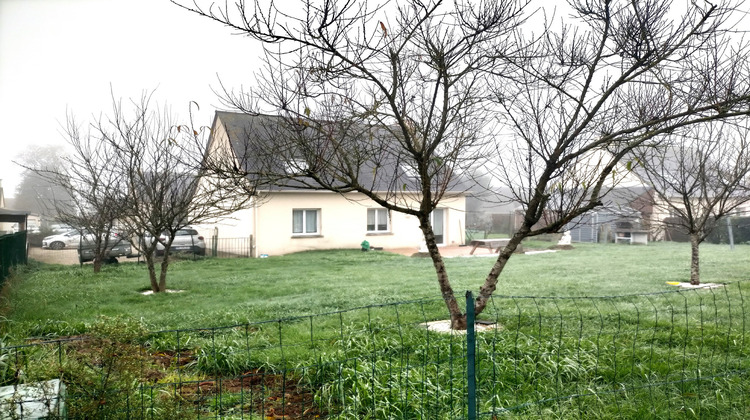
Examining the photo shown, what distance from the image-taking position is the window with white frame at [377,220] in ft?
64.8

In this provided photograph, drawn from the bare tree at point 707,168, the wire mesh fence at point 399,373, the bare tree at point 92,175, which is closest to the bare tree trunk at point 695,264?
the bare tree at point 707,168

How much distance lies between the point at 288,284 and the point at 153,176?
3.14m

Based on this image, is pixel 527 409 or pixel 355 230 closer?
pixel 527 409

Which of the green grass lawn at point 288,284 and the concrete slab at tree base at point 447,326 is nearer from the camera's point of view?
the concrete slab at tree base at point 447,326

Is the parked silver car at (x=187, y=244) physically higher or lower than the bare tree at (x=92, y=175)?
lower

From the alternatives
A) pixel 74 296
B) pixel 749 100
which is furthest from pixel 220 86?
pixel 74 296

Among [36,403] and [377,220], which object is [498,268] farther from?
[377,220]

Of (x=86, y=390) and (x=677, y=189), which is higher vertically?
(x=677, y=189)

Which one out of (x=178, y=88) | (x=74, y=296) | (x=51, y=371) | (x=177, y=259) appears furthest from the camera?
(x=177, y=259)

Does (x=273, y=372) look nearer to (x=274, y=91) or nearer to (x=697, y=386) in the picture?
(x=274, y=91)

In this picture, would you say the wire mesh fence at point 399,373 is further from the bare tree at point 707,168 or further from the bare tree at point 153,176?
the bare tree at point 153,176

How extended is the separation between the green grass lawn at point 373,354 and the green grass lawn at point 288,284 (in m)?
0.07

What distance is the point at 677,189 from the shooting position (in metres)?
9.30

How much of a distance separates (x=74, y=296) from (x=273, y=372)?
5974 millimetres
